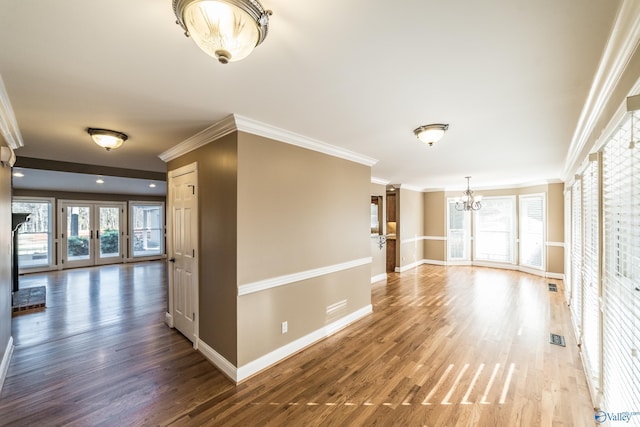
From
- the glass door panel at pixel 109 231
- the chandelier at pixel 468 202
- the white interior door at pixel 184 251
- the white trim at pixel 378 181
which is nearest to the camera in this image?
the white interior door at pixel 184 251

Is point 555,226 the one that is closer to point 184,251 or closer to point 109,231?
point 184,251

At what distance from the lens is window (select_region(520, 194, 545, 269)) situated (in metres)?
6.80

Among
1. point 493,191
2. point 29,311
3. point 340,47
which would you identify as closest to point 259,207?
point 340,47

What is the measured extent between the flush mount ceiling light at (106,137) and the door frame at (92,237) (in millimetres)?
7676

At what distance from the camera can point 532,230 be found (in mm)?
7051

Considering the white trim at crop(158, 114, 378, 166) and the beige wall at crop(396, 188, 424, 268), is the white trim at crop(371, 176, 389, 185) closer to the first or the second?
the beige wall at crop(396, 188, 424, 268)

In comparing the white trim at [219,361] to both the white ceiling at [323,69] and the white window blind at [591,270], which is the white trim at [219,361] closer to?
the white ceiling at [323,69]

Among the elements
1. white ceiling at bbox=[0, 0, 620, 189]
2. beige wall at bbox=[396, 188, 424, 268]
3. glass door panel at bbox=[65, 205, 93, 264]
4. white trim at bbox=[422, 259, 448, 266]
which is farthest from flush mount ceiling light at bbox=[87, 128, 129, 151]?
white trim at bbox=[422, 259, 448, 266]

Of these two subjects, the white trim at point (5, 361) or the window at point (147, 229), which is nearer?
the white trim at point (5, 361)

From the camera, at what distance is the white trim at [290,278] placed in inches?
101

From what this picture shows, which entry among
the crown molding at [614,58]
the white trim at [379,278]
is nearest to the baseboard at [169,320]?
the white trim at [379,278]

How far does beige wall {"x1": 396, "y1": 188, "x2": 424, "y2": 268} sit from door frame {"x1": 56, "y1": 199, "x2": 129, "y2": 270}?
9.34 meters

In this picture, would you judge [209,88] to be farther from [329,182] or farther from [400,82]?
[329,182]

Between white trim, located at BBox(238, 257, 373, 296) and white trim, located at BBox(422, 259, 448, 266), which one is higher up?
white trim, located at BBox(238, 257, 373, 296)
